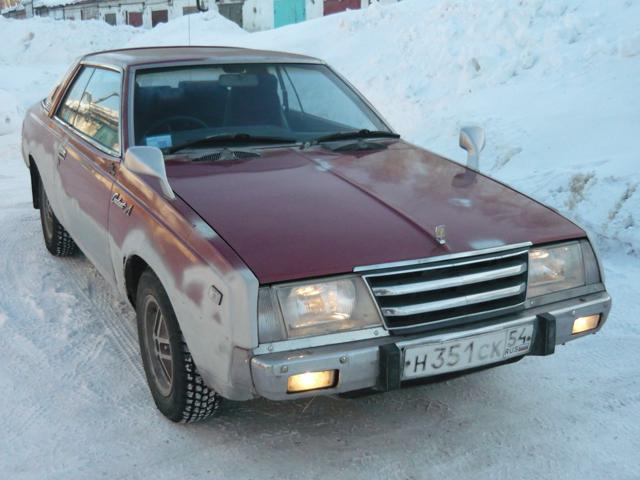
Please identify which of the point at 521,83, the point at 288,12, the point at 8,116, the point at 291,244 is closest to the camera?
the point at 291,244

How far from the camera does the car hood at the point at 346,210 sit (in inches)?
105

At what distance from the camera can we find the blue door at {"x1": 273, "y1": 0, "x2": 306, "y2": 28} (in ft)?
110

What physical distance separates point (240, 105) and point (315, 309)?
5.71ft

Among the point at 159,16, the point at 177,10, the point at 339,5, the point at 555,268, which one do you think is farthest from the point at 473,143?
the point at 159,16

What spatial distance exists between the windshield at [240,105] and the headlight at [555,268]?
1494 millimetres

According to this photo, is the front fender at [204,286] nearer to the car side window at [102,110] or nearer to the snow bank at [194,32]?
the car side window at [102,110]

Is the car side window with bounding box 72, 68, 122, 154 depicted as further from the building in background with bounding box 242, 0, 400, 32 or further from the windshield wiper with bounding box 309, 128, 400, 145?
the building in background with bounding box 242, 0, 400, 32

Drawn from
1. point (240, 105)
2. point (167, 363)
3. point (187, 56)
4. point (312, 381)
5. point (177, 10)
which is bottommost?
point (177, 10)

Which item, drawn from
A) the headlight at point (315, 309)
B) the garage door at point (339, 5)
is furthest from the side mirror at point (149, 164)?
the garage door at point (339, 5)

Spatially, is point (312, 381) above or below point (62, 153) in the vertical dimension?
below

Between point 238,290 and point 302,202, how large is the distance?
70 cm

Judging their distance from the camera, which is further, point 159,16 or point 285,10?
point 159,16

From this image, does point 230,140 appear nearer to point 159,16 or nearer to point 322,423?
point 322,423

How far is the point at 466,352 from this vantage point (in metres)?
2.71
